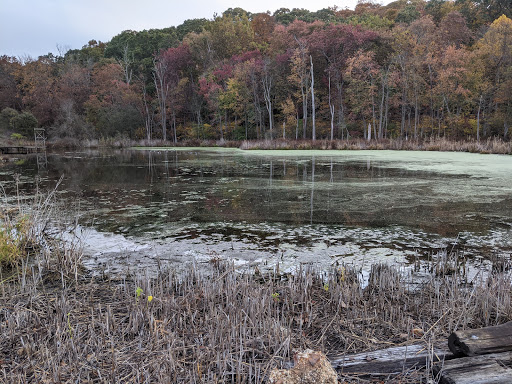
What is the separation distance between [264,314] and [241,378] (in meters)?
0.48

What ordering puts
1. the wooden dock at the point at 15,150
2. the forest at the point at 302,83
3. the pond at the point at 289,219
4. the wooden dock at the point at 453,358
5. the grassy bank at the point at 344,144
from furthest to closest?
1. the forest at the point at 302,83
2. the wooden dock at the point at 15,150
3. the grassy bank at the point at 344,144
4. the pond at the point at 289,219
5. the wooden dock at the point at 453,358

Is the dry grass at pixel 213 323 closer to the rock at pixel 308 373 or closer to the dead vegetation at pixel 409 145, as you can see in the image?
the rock at pixel 308 373

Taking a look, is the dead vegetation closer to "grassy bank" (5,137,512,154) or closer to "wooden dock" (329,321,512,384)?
"grassy bank" (5,137,512,154)

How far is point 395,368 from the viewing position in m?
1.87

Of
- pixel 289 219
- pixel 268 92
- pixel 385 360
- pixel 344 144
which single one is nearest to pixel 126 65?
pixel 268 92

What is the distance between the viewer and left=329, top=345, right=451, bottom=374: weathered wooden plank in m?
1.86

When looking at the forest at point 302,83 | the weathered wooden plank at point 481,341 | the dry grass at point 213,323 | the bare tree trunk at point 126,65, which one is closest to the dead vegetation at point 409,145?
the forest at point 302,83

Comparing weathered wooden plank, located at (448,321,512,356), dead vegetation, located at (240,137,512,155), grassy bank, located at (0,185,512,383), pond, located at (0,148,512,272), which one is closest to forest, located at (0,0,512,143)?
dead vegetation, located at (240,137,512,155)

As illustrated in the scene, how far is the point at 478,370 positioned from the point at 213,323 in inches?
55.1

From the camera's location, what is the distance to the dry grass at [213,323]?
1850mm

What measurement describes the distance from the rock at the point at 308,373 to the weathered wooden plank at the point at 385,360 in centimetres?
24

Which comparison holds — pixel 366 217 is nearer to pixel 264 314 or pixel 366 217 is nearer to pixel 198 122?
pixel 264 314

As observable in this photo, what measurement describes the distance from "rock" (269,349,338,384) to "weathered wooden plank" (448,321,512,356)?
707mm

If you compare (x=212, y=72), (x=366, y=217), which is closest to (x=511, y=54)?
(x=212, y=72)
